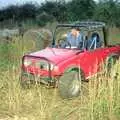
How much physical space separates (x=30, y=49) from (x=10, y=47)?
25.9 inches

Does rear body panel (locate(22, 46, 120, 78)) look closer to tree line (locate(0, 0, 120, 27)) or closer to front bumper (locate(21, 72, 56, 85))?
front bumper (locate(21, 72, 56, 85))

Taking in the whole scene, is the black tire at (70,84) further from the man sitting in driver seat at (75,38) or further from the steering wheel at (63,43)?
the steering wheel at (63,43)

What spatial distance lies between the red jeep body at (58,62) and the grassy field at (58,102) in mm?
328

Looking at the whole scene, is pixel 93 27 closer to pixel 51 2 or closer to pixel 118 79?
pixel 118 79

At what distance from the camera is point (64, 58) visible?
392 inches

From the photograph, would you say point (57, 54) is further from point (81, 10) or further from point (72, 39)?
point (81, 10)

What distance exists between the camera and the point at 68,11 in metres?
28.3

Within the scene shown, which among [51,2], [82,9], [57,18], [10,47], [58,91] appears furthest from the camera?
[51,2]

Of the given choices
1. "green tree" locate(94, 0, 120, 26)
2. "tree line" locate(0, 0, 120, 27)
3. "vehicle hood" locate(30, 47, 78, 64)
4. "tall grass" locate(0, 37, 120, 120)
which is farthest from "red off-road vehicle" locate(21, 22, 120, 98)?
"green tree" locate(94, 0, 120, 26)

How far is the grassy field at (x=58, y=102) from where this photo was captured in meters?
7.47

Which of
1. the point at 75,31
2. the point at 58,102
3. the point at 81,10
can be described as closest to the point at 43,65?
the point at 58,102

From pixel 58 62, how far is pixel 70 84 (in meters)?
0.54

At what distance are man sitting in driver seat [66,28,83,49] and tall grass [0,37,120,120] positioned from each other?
129 cm

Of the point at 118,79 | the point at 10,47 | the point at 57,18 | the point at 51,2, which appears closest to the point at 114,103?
the point at 118,79
